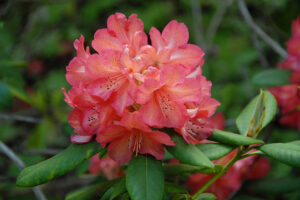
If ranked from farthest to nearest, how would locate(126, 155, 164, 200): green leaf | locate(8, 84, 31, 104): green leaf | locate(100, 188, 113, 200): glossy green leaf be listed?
locate(8, 84, 31, 104): green leaf, locate(100, 188, 113, 200): glossy green leaf, locate(126, 155, 164, 200): green leaf

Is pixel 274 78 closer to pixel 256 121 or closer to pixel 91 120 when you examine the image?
pixel 256 121

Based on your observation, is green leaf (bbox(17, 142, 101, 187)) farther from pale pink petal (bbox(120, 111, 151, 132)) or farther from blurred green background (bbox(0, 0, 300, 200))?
blurred green background (bbox(0, 0, 300, 200))

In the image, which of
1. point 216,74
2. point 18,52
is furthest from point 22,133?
point 216,74

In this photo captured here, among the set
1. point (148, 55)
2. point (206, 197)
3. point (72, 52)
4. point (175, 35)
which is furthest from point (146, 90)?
point (72, 52)

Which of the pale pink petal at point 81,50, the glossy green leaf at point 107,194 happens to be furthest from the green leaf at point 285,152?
the pale pink petal at point 81,50

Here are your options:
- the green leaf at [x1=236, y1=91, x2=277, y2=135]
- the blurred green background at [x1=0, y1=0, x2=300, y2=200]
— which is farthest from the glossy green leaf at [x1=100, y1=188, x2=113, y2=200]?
the blurred green background at [x1=0, y1=0, x2=300, y2=200]

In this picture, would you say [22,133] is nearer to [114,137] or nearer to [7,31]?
[7,31]

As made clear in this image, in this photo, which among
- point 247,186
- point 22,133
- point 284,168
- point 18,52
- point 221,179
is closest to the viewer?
point 221,179
